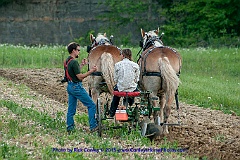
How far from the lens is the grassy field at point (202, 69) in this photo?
18.6 m

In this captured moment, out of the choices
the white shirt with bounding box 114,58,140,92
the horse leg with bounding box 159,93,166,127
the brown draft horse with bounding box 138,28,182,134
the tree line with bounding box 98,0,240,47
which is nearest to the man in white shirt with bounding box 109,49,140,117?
the white shirt with bounding box 114,58,140,92

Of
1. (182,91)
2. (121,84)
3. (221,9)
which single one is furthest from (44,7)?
(121,84)

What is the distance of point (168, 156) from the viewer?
997 cm

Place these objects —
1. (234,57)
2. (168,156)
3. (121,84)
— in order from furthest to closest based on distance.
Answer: (234,57), (121,84), (168,156)

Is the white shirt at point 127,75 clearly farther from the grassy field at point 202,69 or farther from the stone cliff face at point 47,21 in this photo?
the stone cliff face at point 47,21

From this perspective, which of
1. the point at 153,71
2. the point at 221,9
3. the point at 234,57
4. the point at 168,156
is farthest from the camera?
the point at 221,9

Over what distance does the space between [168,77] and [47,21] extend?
3108 cm

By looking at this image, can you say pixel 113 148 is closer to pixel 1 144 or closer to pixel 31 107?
pixel 1 144

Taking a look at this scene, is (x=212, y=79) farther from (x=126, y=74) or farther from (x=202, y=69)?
(x=126, y=74)

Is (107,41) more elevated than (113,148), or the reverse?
(107,41)

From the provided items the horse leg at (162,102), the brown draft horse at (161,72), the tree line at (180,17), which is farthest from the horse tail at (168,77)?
the tree line at (180,17)

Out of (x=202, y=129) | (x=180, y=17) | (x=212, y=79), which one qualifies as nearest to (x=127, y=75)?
(x=202, y=129)

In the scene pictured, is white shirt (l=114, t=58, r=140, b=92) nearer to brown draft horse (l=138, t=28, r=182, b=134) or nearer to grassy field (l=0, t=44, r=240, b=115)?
brown draft horse (l=138, t=28, r=182, b=134)

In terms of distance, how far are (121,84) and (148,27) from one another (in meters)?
30.8
